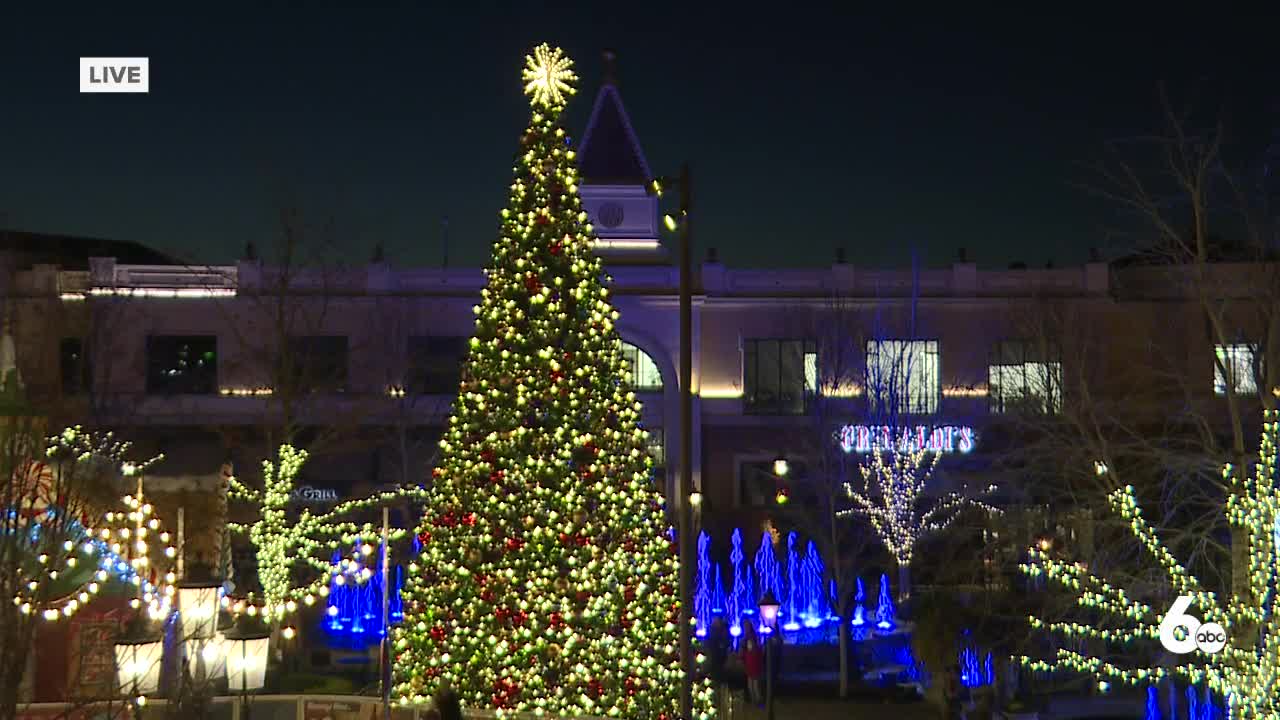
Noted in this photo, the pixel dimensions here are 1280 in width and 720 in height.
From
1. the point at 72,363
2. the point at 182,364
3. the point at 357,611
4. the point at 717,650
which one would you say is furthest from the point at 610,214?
the point at 717,650

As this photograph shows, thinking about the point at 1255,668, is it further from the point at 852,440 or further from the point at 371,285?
the point at 371,285

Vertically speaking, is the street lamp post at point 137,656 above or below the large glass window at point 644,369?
below

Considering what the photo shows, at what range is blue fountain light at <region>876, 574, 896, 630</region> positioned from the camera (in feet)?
111

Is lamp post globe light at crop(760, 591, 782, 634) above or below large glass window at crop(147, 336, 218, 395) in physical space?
below

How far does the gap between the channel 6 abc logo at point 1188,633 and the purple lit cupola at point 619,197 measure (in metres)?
27.1

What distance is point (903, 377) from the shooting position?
39.8m

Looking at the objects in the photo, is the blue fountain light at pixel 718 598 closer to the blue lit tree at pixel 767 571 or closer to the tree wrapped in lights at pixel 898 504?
the blue lit tree at pixel 767 571

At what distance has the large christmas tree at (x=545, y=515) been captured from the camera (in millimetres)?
15227

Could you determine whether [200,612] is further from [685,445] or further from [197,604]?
[685,445]

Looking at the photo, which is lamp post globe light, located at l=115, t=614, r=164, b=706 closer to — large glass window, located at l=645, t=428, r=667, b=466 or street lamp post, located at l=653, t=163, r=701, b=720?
street lamp post, located at l=653, t=163, r=701, b=720

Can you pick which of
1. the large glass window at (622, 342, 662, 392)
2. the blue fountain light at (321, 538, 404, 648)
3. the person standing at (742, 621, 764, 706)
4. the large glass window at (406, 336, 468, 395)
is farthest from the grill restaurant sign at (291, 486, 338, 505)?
the person standing at (742, 621, 764, 706)

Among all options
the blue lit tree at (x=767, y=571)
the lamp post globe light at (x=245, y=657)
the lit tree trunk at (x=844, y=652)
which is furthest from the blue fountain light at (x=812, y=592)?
the lamp post globe light at (x=245, y=657)

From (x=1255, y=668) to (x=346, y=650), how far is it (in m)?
18.4

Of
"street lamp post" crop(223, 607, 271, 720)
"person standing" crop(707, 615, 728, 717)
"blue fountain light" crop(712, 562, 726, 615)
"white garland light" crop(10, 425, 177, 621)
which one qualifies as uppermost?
"white garland light" crop(10, 425, 177, 621)
